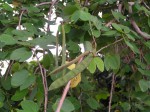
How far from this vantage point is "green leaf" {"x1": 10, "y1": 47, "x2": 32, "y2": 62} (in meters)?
0.85

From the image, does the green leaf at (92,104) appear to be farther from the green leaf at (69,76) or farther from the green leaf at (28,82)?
the green leaf at (69,76)

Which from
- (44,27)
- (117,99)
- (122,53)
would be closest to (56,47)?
(44,27)

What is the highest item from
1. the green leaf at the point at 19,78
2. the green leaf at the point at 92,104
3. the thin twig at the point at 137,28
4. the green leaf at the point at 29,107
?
the thin twig at the point at 137,28

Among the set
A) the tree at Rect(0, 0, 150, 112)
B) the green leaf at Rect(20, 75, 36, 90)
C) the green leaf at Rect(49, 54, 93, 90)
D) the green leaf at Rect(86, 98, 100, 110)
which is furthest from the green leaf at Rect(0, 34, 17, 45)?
the green leaf at Rect(86, 98, 100, 110)

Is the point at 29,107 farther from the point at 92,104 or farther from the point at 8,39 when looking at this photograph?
the point at 92,104

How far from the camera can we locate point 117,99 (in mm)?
1639

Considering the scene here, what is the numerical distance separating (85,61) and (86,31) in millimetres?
233

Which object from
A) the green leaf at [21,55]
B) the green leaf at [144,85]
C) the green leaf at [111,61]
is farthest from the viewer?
the green leaf at [144,85]

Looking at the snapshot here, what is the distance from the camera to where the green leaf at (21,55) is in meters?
0.85

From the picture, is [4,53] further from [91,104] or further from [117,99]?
[117,99]

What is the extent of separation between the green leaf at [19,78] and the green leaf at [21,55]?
51mm

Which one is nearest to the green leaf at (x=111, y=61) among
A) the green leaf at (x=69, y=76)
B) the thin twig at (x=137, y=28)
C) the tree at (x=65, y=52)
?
the tree at (x=65, y=52)

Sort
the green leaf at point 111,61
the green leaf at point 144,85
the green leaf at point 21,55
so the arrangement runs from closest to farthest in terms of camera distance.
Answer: the green leaf at point 21,55
the green leaf at point 111,61
the green leaf at point 144,85

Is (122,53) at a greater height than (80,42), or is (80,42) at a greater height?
(80,42)
